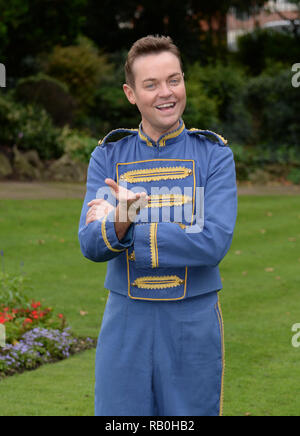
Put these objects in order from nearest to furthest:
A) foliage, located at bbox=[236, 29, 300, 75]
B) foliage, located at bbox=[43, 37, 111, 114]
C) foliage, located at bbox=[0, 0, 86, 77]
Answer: foliage, located at bbox=[0, 0, 86, 77] → foliage, located at bbox=[43, 37, 111, 114] → foliage, located at bbox=[236, 29, 300, 75]

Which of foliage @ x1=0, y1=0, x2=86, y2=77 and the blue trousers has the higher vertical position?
foliage @ x1=0, y1=0, x2=86, y2=77

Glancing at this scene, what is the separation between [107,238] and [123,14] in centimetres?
2767

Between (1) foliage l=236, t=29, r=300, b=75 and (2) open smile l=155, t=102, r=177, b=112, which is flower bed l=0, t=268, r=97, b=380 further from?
(1) foliage l=236, t=29, r=300, b=75

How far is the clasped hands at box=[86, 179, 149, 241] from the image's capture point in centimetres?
255

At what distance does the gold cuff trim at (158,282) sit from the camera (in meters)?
2.76

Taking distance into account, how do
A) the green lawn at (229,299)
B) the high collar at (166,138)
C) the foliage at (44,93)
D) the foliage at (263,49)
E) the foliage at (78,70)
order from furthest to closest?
1. the foliage at (263,49)
2. the foliage at (78,70)
3. the foliage at (44,93)
4. the green lawn at (229,299)
5. the high collar at (166,138)

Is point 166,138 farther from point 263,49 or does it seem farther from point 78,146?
point 263,49

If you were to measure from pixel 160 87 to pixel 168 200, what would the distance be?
0.47m

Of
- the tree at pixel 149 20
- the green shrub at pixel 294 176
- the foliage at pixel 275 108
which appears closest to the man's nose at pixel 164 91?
the green shrub at pixel 294 176

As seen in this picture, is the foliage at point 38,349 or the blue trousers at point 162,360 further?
the foliage at point 38,349

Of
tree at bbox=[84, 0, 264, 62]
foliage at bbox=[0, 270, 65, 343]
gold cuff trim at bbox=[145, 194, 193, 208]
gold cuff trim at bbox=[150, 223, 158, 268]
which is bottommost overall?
foliage at bbox=[0, 270, 65, 343]

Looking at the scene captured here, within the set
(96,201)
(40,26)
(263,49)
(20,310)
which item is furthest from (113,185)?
(263,49)

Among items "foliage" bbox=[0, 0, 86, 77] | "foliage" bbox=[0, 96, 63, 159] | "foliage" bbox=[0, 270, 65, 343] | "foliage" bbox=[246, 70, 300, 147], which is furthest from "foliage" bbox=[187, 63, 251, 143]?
"foliage" bbox=[0, 270, 65, 343]

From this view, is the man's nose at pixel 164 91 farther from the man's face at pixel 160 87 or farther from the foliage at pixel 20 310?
the foliage at pixel 20 310
